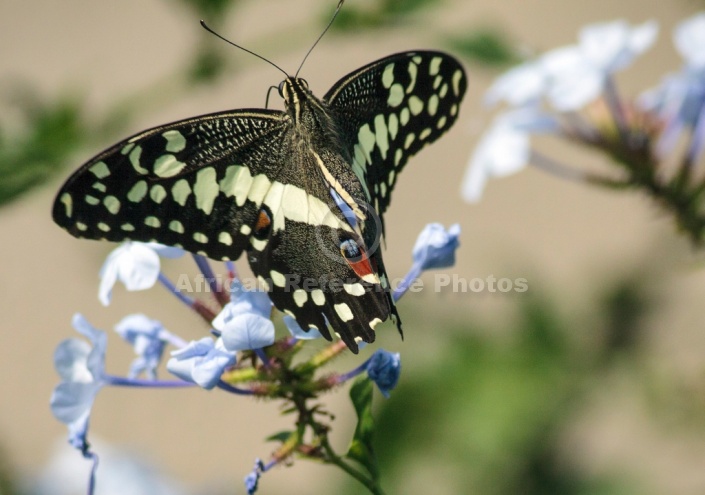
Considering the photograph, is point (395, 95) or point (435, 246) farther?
point (395, 95)

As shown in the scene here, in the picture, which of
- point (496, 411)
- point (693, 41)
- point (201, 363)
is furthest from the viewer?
point (496, 411)

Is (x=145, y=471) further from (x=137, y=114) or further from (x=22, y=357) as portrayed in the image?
(x=22, y=357)

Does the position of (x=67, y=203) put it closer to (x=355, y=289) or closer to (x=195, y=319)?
(x=355, y=289)

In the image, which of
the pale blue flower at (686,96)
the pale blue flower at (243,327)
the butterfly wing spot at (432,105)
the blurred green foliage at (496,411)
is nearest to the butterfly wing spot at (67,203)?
the pale blue flower at (243,327)

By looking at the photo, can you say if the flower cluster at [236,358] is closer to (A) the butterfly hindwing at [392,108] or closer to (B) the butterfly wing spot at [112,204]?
(B) the butterfly wing spot at [112,204]

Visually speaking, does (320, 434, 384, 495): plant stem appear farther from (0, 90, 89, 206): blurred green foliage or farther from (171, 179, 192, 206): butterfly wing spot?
(0, 90, 89, 206): blurred green foliage

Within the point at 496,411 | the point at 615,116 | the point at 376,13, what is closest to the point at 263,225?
the point at 376,13

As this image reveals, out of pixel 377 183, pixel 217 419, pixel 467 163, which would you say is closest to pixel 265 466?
pixel 377 183
